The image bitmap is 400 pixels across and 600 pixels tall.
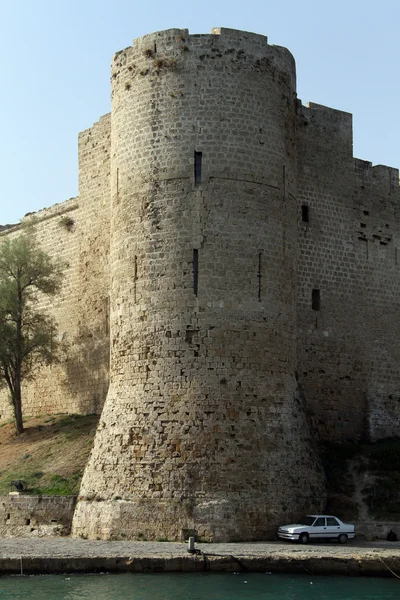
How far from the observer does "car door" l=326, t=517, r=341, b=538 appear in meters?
20.7

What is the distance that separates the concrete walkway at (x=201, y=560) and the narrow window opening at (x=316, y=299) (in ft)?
25.7

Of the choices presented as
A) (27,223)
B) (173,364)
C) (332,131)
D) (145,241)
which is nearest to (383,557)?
(173,364)

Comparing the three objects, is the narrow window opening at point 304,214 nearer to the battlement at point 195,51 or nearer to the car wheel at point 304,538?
the battlement at point 195,51

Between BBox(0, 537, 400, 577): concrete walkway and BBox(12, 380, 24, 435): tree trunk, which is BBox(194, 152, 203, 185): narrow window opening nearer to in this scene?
BBox(0, 537, 400, 577): concrete walkway

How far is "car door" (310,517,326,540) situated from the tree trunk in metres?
10.3

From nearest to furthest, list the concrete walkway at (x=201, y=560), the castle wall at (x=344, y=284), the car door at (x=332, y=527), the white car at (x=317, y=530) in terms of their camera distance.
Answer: the concrete walkway at (x=201, y=560) → the white car at (x=317, y=530) → the car door at (x=332, y=527) → the castle wall at (x=344, y=284)

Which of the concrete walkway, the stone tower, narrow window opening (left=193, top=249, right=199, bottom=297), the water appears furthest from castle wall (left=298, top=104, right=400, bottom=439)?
the water

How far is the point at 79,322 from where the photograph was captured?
28.5 meters

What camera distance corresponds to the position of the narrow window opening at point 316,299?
25672mm

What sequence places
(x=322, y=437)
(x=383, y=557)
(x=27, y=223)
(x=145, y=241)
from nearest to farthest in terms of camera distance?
(x=383, y=557)
(x=145, y=241)
(x=322, y=437)
(x=27, y=223)

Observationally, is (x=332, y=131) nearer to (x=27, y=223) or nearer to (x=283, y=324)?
(x=283, y=324)

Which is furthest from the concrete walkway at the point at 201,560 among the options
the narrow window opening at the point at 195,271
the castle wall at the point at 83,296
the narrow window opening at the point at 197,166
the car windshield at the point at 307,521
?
the castle wall at the point at 83,296

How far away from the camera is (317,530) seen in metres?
20.5

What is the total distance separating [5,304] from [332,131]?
978 cm
